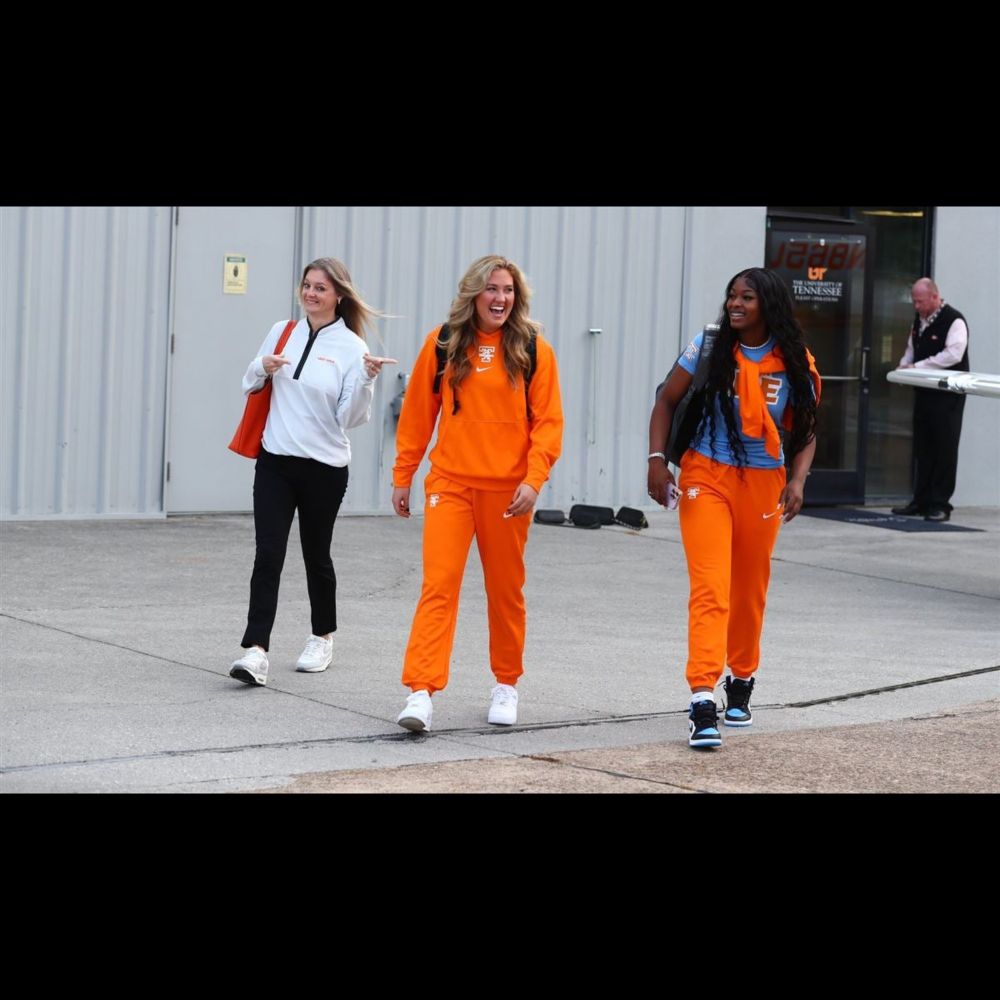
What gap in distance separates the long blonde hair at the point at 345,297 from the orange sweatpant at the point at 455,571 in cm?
131

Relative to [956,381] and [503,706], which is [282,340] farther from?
[956,381]

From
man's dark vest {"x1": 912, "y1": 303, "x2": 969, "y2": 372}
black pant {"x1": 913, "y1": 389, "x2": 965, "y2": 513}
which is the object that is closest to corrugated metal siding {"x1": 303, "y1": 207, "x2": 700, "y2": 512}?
man's dark vest {"x1": 912, "y1": 303, "x2": 969, "y2": 372}

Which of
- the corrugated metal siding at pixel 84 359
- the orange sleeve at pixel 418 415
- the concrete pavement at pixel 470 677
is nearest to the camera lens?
the concrete pavement at pixel 470 677

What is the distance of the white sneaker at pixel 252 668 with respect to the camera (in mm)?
7629

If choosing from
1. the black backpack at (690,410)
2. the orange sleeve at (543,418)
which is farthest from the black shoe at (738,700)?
the orange sleeve at (543,418)

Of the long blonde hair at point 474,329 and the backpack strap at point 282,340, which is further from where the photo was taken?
the backpack strap at point 282,340

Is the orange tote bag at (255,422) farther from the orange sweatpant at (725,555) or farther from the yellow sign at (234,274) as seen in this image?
the yellow sign at (234,274)

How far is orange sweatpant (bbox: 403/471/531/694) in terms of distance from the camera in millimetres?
6984

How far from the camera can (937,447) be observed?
631 inches

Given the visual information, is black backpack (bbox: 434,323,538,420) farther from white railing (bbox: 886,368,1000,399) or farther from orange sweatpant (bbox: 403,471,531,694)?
white railing (bbox: 886,368,1000,399)

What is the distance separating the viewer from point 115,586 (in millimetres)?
10273

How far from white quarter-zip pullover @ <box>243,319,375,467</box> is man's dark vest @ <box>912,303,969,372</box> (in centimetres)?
892

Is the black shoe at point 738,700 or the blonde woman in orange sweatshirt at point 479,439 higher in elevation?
the blonde woman in orange sweatshirt at point 479,439
